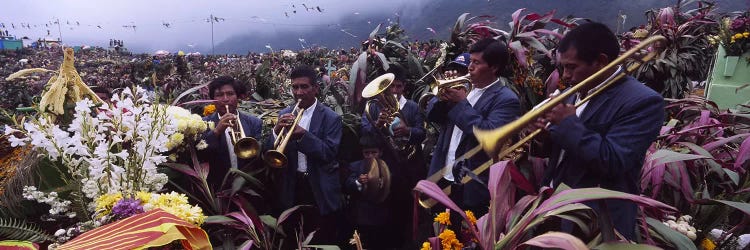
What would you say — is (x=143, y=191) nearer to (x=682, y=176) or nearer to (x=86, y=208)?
(x=86, y=208)

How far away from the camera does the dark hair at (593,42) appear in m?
1.74

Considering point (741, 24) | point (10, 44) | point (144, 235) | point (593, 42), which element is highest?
point (593, 42)

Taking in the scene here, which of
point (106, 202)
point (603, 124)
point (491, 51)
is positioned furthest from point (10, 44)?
point (603, 124)

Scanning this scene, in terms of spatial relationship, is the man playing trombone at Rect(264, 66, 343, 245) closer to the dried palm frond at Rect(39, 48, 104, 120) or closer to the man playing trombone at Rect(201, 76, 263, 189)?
the man playing trombone at Rect(201, 76, 263, 189)

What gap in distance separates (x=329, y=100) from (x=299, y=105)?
1.53 meters

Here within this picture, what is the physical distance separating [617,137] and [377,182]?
6.23 feet

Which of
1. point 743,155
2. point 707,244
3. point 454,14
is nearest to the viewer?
point 707,244

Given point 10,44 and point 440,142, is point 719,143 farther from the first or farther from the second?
point 10,44

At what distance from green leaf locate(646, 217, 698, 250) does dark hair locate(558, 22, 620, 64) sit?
31.8 inches

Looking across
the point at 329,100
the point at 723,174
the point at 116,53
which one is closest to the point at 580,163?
the point at 723,174

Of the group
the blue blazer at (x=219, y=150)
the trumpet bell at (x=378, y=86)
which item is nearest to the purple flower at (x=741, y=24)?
the trumpet bell at (x=378, y=86)

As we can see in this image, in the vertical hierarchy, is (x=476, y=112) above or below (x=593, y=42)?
below

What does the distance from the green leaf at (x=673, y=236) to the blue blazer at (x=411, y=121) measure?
1827mm

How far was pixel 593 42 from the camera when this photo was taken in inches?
68.3
